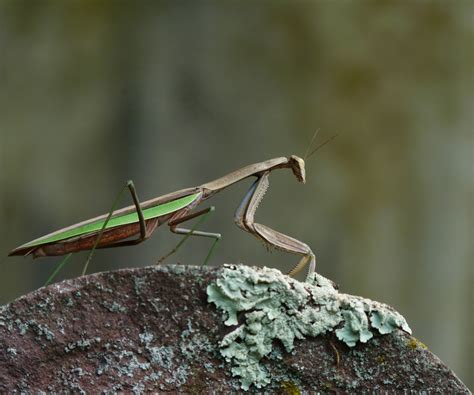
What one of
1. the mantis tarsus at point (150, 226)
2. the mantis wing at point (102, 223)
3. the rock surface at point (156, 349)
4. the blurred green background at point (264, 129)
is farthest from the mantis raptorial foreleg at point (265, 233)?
the blurred green background at point (264, 129)

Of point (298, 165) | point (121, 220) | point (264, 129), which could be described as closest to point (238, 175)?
point (298, 165)

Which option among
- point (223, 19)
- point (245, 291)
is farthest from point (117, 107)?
point (245, 291)

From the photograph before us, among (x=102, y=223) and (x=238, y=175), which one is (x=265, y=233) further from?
(x=102, y=223)

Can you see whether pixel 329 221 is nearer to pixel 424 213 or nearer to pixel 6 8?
pixel 424 213

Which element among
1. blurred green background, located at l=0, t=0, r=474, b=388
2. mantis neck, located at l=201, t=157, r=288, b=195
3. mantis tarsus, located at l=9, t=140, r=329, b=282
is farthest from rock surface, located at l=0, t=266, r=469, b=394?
blurred green background, located at l=0, t=0, r=474, b=388

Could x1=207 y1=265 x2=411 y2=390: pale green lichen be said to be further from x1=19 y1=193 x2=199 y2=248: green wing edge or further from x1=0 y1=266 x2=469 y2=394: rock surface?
x1=19 y1=193 x2=199 y2=248: green wing edge

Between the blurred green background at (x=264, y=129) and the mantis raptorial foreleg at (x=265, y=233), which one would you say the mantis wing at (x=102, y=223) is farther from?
the blurred green background at (x=264, y=129)
